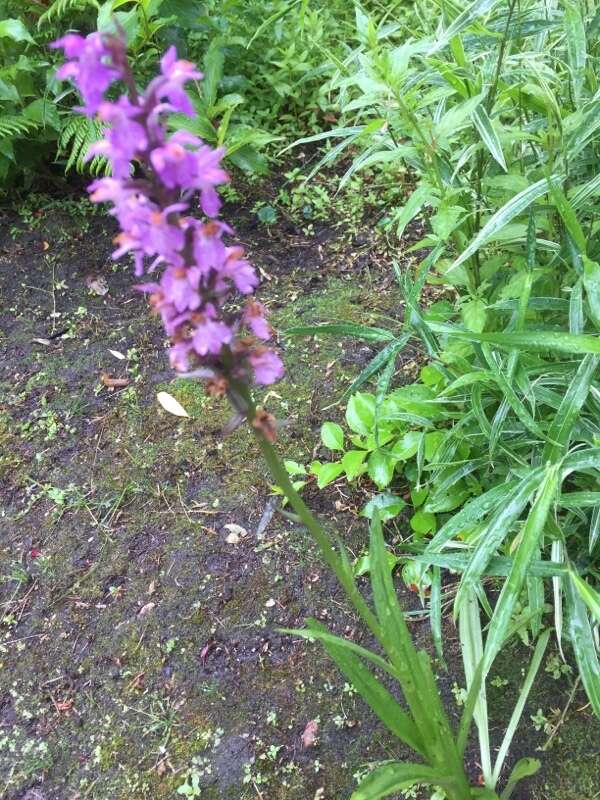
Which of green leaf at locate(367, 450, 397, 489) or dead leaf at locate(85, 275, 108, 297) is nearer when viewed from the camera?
green leaf at locate(367, 450, 397, 489)

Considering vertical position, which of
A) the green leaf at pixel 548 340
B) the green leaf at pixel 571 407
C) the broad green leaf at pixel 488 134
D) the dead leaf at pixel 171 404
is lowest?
the dead leaf at pixel 171 404

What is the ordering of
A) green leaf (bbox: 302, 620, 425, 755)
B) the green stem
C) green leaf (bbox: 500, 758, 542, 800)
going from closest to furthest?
the green stem
green leaf (bbox: 302, 620, 425, 755)
green leaf (bbox: 500, 758, 542, 800)

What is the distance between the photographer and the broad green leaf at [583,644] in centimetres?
148

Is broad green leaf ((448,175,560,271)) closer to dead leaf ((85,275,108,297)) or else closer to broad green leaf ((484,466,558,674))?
broad green leaf ((484,466,558,674))

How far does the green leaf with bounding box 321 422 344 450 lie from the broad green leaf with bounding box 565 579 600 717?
2.68 feet

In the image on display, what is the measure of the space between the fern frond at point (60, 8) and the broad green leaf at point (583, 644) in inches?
103

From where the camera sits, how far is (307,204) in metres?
3.22

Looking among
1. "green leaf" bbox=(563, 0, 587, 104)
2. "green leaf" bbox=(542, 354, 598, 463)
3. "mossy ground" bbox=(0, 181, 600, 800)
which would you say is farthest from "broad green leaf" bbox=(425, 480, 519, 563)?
"green leaf" bbox=(563, 0, 587, 104)

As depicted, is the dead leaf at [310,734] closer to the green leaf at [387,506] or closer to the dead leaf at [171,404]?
the green leaf at [387,506]

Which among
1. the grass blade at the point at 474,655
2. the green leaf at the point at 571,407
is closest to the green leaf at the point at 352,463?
the grass blade at the point at 474,655

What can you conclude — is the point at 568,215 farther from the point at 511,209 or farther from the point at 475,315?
the point at 475,315

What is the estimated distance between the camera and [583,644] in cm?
153

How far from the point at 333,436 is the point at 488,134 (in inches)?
39.5

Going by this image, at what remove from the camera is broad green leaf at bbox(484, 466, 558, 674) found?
52.5 inches
